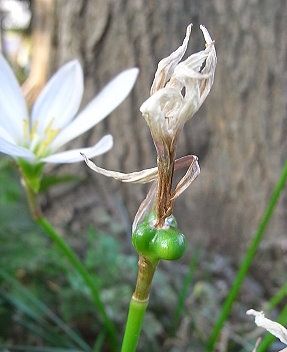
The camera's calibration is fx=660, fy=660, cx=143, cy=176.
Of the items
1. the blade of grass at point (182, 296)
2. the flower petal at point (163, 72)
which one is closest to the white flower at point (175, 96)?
the flower petal at point (163, 72)

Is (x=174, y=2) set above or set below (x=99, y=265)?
above

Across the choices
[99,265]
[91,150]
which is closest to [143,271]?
[91,150]

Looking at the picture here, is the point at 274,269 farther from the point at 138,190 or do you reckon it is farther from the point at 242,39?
the point at 242,39

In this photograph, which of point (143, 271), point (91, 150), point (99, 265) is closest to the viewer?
point (143, 271)

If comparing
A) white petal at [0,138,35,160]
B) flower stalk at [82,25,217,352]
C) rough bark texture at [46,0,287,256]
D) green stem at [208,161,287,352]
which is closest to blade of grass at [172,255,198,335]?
green stem at [208,161,287,352]

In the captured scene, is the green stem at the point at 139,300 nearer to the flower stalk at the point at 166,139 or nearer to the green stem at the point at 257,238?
the flower stalk at the point at 166,139

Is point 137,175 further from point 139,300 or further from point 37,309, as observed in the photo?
point 37,309

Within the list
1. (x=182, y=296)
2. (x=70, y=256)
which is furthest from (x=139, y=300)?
(x=182, y=296)
